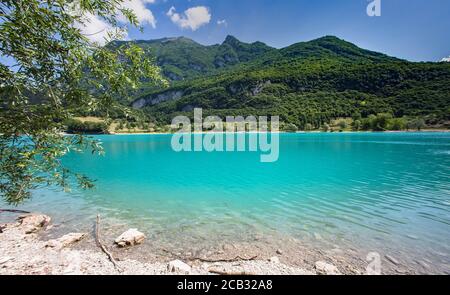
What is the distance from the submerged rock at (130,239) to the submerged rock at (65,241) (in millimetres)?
1918

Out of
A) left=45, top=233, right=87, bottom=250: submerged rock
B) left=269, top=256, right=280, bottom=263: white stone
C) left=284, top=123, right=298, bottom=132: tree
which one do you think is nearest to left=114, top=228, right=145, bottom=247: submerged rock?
left=45, top=233, right=87, bottom=250: submerged rock

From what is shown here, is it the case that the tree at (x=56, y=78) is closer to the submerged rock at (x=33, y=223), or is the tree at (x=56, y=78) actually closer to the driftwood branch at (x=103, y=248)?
the driftwood branch at (x=103, y=248)

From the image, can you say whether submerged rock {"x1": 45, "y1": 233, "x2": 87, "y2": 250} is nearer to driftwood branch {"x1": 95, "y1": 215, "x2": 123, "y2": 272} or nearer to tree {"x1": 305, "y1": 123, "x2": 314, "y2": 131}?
driftwood branch {"x1": 95, "y1": 215, "x2": 123, "y2": 272}

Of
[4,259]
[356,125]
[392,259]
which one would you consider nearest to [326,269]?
[392,259]

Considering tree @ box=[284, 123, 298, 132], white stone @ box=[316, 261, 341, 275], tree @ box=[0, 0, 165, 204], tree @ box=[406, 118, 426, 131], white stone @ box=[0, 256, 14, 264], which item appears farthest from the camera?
tree @ box=[284, 123, 298, 132]

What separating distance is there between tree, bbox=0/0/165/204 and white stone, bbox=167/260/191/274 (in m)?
4.37

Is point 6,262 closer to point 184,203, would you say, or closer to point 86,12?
point 86,12

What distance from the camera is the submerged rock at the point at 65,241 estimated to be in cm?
970

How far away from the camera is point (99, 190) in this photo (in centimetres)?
2102

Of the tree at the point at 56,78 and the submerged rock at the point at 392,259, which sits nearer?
the tree at the point at 56,78

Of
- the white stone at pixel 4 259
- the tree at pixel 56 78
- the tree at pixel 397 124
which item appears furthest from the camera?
the tree at pixel 397 124

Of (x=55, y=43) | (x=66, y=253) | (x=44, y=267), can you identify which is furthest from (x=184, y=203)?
(x=55, y=43)

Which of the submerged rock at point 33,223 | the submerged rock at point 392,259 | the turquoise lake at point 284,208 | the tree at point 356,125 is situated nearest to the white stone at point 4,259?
the submerged rock at point 33,223

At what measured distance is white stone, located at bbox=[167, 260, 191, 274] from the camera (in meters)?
7.64
